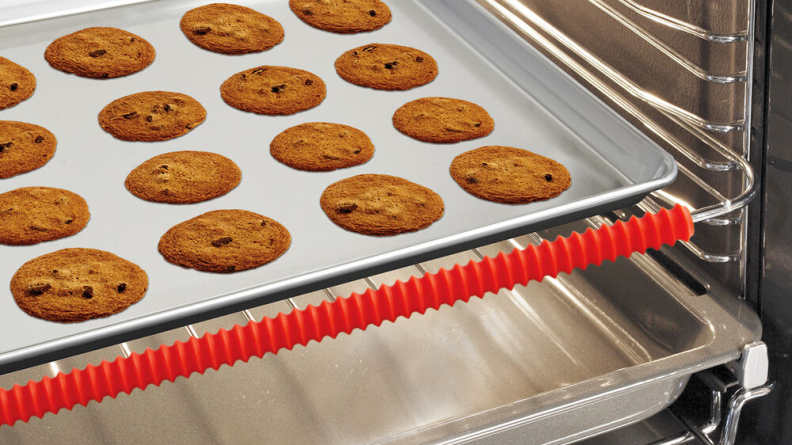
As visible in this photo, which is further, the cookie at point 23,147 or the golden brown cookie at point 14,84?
the golden brown cookie at point 14,84

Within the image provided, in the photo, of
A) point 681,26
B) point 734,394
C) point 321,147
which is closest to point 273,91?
point 321,147

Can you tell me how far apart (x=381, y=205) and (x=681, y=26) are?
379 millimetres

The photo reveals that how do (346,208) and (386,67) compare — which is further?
(386,67)

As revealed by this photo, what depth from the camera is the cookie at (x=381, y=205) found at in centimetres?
97

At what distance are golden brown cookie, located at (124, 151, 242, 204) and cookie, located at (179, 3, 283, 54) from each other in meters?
0.26

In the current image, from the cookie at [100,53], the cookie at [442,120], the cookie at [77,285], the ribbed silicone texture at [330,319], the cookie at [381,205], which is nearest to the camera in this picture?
the ribbed silicone texture at [330,319]

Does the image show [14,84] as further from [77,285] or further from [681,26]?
[681,26]

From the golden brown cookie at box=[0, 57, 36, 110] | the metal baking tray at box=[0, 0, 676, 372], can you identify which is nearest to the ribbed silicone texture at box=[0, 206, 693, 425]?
the metal baking tray at box=[0, 0, 676, 372]

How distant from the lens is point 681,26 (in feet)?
3.15

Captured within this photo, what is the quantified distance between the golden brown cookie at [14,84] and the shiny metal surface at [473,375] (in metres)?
0.35

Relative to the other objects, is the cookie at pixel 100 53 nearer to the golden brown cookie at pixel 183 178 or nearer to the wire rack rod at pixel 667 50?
the golden brown cookie at pixel 183 178

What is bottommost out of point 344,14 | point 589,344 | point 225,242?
point 589,344

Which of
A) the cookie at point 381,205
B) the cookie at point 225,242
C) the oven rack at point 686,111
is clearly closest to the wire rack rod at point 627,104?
the oven rack at point 686,111

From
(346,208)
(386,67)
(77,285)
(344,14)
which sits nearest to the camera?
(77,285)
